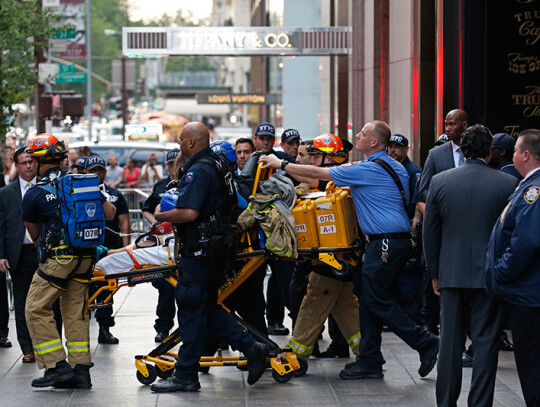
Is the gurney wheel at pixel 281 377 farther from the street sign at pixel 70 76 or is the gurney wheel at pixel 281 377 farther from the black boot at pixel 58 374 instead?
the street sign at pixel 70 76

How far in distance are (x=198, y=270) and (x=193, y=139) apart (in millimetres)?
1061

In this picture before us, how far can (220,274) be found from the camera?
324 inches

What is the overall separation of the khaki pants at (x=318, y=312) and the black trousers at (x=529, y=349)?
259 centimetres

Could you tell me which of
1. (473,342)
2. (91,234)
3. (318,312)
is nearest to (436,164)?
(318,312)

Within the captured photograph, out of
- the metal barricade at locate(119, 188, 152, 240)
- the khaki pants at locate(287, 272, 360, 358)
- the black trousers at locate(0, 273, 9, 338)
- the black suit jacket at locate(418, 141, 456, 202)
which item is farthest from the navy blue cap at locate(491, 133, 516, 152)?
the metal barricade at locate(119, 188, 152, 240)

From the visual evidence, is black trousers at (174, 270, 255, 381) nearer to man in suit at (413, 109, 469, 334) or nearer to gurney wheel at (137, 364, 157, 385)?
gurney wheel at (137, 364, 157, 385)

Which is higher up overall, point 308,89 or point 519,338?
point 308,89

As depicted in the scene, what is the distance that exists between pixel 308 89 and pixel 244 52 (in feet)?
23.5

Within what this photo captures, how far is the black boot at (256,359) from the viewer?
827 cm

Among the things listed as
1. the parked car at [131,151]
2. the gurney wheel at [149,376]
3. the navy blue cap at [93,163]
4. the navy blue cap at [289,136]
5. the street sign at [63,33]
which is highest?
the street sign at [63,33]

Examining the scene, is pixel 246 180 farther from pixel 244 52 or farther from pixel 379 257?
pixel 244 52

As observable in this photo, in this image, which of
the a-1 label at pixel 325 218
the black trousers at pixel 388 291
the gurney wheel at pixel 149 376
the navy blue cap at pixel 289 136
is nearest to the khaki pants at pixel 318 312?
the black trousers at pixel 388 291

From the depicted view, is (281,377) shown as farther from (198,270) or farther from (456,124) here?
(456,124)

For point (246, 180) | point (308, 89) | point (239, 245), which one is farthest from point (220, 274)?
point (308, 89)
